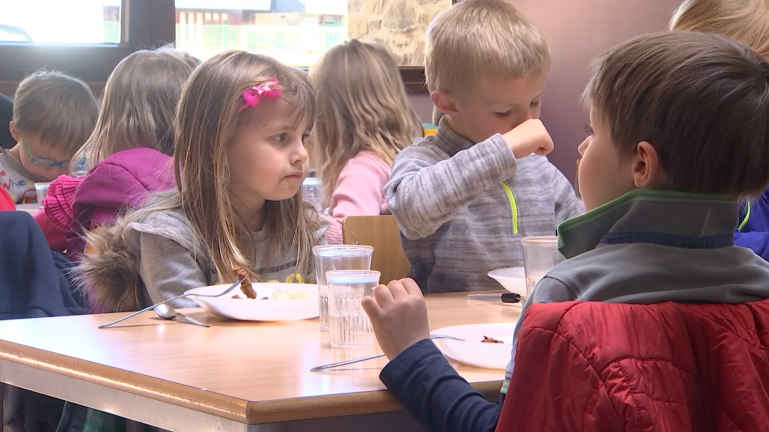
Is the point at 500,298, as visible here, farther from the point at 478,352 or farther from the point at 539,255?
the point at 478,352

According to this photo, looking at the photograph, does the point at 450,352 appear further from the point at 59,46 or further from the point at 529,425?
the point at 59,46

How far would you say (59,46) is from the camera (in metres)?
5.07

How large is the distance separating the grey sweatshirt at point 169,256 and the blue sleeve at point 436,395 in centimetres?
76

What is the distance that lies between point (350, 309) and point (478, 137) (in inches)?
36.8

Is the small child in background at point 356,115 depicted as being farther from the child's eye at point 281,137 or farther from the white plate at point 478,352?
the white plate at point 478,352

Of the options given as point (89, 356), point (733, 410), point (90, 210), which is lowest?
point (90, 210)

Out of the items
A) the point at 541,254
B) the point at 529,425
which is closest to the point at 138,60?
the point at 541,254

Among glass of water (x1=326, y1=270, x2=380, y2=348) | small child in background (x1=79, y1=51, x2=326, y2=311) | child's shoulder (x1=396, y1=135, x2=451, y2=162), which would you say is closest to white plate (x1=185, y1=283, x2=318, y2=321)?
glass of water (x1=326, y1=270, x2=380, y2=348)

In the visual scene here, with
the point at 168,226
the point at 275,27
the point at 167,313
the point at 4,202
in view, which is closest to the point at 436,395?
the point at 167,313

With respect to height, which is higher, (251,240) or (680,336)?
(680,336)

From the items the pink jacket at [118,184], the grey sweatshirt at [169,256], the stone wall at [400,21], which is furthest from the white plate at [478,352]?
the stone wall at [400,21]

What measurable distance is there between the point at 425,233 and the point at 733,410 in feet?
3.79

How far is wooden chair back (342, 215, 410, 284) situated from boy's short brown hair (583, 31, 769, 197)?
3.66 ft

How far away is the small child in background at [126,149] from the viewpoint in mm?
2436
